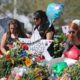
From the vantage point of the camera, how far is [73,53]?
5398mm

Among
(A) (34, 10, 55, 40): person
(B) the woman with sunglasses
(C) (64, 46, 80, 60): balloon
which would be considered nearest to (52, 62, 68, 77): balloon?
(C) (64, 46, 80, 60): balloon

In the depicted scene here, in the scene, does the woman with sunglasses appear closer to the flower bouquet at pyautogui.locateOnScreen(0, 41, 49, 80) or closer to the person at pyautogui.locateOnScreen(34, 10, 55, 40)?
the flower bouquet at pyautogui.locateOnScreen(0, 41, 49, 80)

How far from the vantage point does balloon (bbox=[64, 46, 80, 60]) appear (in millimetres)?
5344

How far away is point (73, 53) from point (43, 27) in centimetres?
200

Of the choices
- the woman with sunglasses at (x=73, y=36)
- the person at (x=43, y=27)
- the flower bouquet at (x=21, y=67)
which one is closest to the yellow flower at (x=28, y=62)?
the flower bouquet at (x=21, y=67)

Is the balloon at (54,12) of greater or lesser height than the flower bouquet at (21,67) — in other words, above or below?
above

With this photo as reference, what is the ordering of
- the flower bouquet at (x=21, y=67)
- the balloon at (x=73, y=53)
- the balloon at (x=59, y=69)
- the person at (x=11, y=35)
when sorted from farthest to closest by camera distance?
1. the person at (x=11, y=35)
2. the balloon at (x=73, y=53)
3. the flower bouquet at (x=21, y=67)
4. the balloon at (x=59, y=69)

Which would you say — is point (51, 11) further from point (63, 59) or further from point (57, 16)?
point (63, 59)

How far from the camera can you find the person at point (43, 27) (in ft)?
23.4

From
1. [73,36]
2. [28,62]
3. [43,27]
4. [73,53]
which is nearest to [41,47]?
[43,27]

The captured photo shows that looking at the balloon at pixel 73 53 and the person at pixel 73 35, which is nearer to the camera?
the balloon at pixel 73 53

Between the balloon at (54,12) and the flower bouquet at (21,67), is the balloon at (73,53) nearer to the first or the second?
the flower bouquet at (21,67)

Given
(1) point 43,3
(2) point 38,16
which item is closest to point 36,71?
(2) point 38,16

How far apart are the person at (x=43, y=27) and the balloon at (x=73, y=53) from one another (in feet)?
5.19
